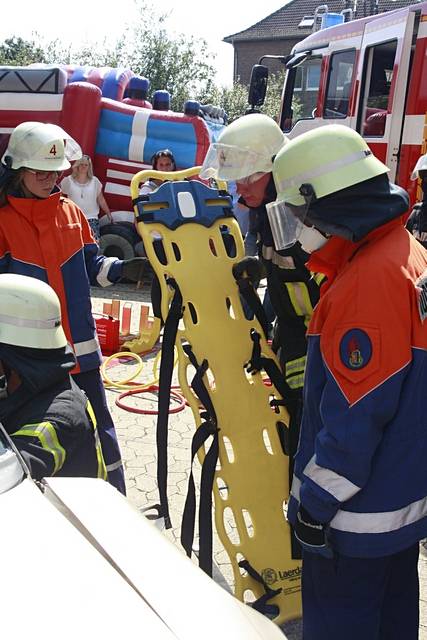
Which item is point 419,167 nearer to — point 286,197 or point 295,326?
point 295,326

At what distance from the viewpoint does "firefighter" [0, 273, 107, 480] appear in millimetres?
2160

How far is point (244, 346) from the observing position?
2.94m

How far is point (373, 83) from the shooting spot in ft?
→ 23.6

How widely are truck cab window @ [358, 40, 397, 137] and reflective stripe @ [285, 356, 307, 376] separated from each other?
4.57 m

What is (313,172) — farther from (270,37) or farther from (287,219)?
(270,37)

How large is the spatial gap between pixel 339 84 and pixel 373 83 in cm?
59

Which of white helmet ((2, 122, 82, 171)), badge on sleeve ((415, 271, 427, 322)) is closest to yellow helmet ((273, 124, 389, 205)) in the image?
badge on sleeve ((415, 271, 427, 322))

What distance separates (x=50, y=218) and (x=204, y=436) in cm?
118

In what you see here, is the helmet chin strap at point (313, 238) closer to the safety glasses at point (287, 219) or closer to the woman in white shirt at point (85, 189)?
the safety glasses at point (287, 219)

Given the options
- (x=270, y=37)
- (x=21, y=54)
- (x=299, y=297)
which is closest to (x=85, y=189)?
(x=299, y=297)

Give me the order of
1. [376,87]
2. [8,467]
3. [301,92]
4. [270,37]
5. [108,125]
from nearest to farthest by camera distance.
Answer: [8,467]
[376,87]
[301,92]
[108,125]
[270,37]

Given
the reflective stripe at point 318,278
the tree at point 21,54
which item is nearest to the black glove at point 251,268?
the reflective stripe at point 318,278

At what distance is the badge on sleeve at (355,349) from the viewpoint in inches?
71.0

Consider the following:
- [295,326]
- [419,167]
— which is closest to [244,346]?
[295,326]
